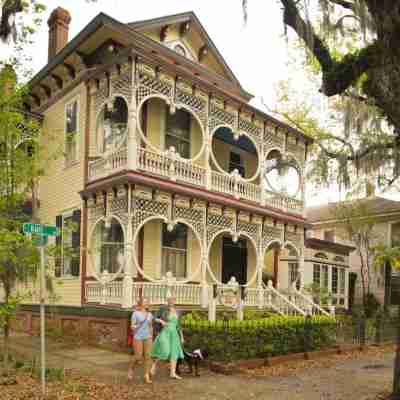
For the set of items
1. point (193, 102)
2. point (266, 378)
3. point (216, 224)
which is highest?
point (193, 102)

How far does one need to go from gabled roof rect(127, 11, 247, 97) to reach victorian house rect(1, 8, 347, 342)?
0.06m

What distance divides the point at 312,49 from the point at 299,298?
36.8 feet

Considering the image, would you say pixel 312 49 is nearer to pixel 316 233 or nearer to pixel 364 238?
pixel 364 238

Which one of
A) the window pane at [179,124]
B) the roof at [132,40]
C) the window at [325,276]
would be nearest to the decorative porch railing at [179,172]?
the window pane at [179,124]

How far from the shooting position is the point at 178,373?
10.9 meters

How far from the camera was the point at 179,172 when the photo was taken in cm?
1562

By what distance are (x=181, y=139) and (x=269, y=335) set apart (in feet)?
24.2

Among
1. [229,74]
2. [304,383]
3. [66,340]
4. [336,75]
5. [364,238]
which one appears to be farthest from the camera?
[364,238]

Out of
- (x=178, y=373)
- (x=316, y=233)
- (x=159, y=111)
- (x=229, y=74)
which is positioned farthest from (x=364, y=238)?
(x=178, y=373)

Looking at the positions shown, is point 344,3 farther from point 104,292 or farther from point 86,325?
point 86,325

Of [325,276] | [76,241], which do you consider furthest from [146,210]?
[325,276]

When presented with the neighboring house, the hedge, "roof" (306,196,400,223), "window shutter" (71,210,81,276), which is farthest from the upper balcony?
the neighboring house

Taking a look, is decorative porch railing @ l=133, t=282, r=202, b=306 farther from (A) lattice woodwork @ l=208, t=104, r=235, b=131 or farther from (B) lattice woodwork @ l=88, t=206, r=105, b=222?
(A) lattice woodwork @ l=208, t=104, r=235, b=131

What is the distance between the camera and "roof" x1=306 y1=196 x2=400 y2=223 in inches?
1303
